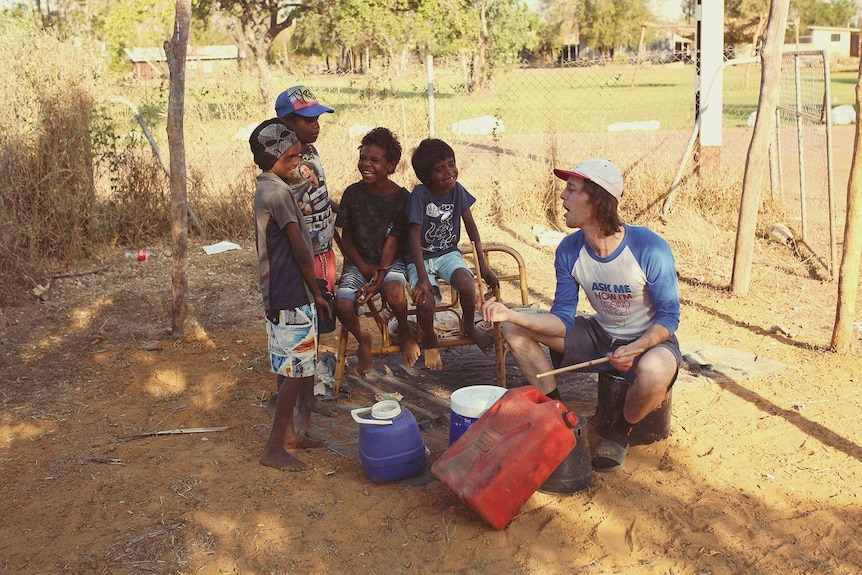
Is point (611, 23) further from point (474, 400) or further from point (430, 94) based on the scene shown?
point (474, 400)

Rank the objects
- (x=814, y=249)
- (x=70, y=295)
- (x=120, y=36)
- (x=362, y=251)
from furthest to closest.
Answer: (x=120, y=36), (x=814, y=249), (x=70, y=295), (x=362, y=251)

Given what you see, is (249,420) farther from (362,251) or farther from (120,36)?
(120,36)

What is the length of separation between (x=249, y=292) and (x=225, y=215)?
2.01m

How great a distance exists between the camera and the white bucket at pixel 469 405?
355cm

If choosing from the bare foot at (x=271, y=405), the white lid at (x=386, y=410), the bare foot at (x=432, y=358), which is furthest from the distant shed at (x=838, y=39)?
the white lid at (x=386, y=410)

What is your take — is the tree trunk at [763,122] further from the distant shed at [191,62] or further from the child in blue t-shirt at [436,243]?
the distant shed at [191,62]

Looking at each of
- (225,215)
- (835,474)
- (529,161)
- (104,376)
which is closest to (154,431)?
(104,376)

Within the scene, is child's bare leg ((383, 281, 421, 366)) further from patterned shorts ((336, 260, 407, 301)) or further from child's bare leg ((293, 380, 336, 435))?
child's bare leg ((293, 380, 336, 435))

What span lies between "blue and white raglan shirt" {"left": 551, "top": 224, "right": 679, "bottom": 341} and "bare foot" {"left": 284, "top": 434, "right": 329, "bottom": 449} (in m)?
1.39

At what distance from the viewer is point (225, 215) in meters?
8.66

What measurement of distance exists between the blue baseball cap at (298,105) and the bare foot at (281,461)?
1.81 metres

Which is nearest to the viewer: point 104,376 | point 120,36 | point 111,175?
point 104,376

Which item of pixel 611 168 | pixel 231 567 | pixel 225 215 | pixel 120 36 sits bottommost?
pixel 231 567

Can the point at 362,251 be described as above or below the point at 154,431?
above
